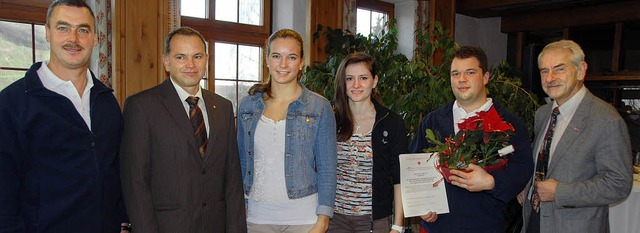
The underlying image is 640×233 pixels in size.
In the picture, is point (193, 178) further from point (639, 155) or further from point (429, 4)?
point (429, 4)

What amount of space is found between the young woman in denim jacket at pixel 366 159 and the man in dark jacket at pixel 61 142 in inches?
39.2

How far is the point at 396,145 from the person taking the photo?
7.23ft

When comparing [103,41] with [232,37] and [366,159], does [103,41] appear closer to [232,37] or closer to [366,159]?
[232,37]

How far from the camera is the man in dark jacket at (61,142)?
5.04 feet

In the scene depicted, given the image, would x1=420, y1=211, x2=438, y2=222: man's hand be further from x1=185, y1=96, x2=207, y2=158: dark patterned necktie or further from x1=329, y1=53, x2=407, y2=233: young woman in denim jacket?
x1=185, y1=96, x2=207, y2=158: dark patterned necktie

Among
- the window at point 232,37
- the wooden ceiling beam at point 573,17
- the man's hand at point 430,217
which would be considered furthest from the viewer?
the wooden ceiling beam at point 573,17

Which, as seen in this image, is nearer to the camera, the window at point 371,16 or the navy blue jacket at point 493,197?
the navy blue jacket at point 493,197

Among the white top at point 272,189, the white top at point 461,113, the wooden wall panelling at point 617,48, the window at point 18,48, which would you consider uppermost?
the wooden wall panelling at point 617,48

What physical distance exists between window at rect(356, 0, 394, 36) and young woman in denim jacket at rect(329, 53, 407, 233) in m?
3.50

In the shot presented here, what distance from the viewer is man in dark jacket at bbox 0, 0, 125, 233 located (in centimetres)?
154

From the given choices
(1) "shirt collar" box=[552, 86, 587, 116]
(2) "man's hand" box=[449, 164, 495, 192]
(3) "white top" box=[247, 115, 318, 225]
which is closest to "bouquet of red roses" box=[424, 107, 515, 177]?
(2) "man's hand" box=[449, 164, 495, 192]

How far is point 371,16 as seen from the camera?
5.86 m

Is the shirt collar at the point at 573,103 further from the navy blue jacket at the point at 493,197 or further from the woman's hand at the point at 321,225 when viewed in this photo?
the woman's hand at the point at 321,225

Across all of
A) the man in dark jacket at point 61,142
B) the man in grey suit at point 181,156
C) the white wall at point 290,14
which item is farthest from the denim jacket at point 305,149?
the white wall at point 290,14
